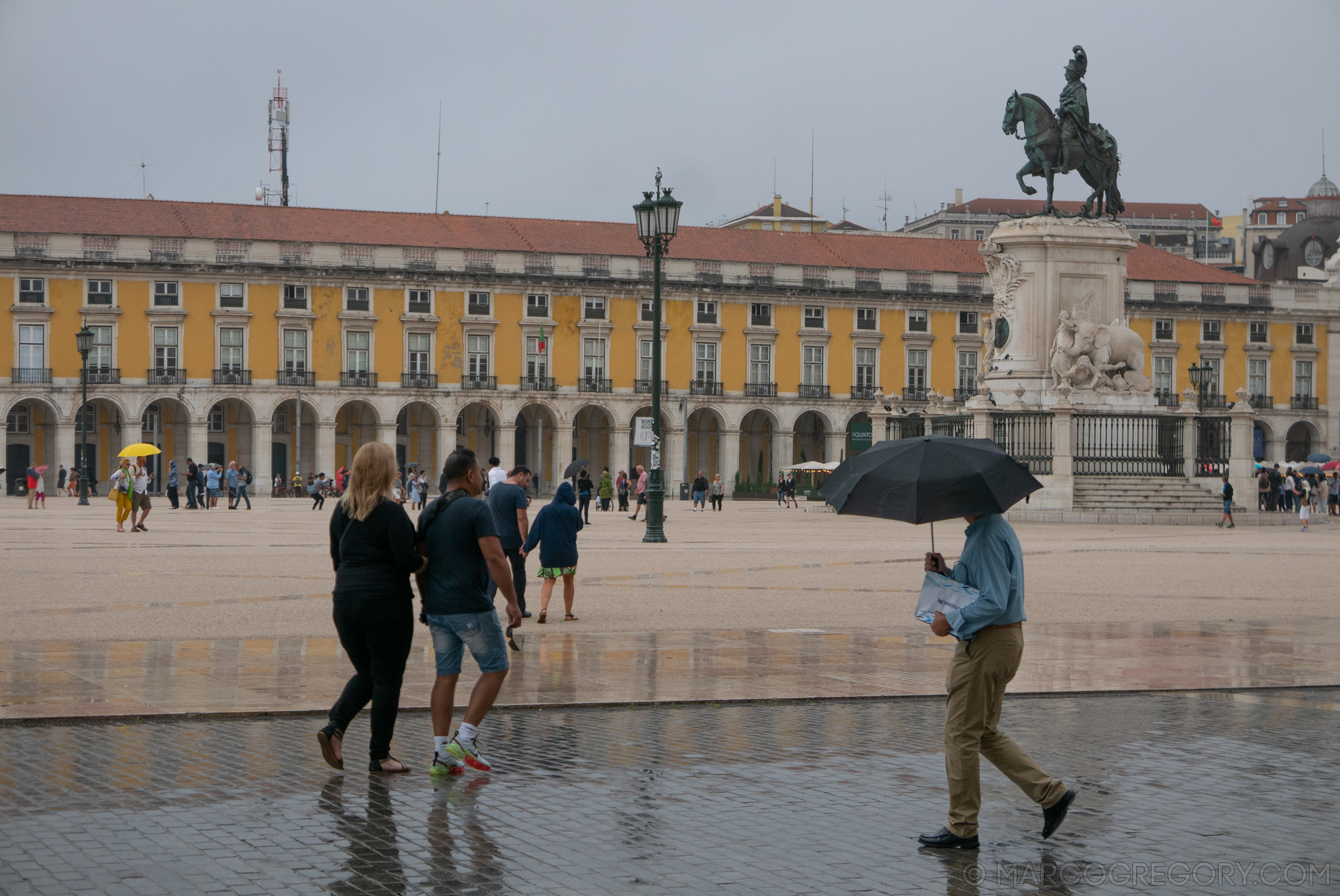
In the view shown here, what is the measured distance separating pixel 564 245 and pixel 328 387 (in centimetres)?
1126

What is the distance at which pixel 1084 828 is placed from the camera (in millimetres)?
5848

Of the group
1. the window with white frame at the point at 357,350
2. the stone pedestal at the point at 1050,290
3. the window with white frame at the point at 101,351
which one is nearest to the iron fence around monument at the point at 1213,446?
the stone pedestal at the point at 1050,290

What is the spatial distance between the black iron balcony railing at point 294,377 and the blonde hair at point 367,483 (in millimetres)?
56274

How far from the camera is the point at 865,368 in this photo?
6762 cm

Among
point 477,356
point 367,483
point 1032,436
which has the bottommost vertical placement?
point 367,483

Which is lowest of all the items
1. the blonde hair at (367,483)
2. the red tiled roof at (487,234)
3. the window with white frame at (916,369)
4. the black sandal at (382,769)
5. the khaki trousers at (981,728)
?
the black sandal at (382,769)

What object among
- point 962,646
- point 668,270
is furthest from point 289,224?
point 962,646

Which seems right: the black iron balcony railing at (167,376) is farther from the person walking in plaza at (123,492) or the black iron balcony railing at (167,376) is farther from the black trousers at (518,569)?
the black trousers at (518,569)

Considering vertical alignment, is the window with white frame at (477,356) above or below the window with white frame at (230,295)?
below

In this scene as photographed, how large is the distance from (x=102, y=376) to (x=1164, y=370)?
43.2 meters

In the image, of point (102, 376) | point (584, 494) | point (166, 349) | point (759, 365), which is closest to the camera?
point (584, 494)

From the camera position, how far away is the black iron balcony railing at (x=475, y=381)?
63188 mm

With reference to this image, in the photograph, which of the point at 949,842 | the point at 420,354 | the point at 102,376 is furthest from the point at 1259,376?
the point at 949,842

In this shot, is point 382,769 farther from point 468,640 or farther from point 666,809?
point 666,809
